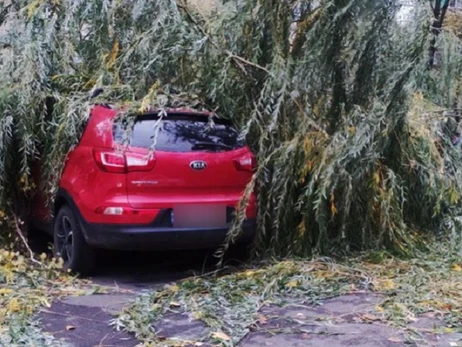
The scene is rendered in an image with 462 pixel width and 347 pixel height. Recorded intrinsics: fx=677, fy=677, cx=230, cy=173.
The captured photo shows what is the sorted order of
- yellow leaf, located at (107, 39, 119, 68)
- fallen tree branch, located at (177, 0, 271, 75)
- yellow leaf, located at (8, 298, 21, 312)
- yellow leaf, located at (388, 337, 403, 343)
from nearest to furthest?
1. yellow leaf, located at (388, 337, 403, 343)
2. yellow leaf, located at (8, 298, 21, 312)
3. fallen tree branch, located at (177, 0, 271, 75)
4. yellow leaf, located at (107, 39, 119, 68)

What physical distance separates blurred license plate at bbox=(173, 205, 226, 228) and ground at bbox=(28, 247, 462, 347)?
67 centimetres

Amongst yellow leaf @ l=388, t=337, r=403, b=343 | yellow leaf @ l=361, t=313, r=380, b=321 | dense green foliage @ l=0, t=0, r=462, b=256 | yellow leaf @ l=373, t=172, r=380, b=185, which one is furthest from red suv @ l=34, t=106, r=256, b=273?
yellow leaf @ l=388, t=337, r=403, b=343

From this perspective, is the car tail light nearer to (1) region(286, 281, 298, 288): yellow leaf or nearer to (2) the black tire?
(1) region(286, 281, 298, 288): yellow leaf

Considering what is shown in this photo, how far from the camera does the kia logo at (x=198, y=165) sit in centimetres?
579

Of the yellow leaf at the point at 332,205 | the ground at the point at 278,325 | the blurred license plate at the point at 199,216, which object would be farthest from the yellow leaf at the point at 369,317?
the blurred license plate at the point at 199,216

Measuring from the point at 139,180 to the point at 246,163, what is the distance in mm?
1026

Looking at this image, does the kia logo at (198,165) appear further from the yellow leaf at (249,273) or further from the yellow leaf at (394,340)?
the yellow leaf at (394,340)

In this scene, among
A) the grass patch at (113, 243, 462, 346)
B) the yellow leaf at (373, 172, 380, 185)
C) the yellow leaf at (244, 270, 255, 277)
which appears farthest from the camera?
the yellow leaf at (373, 172, 380, 185)

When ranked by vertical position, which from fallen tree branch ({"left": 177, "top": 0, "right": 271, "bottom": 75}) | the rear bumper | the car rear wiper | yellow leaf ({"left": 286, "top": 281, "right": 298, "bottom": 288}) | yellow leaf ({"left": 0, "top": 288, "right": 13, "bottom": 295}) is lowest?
yellow leaf ({"left": 286, "top": 281, "right": 298, "bottom": 288})

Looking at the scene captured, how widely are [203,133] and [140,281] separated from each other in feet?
4.73

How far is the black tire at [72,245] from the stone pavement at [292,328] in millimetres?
1009

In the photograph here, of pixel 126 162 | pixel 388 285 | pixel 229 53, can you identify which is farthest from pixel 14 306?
pixel 229 53

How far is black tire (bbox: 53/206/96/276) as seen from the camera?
19.7ft

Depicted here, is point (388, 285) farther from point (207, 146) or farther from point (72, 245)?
point (72, 245)
